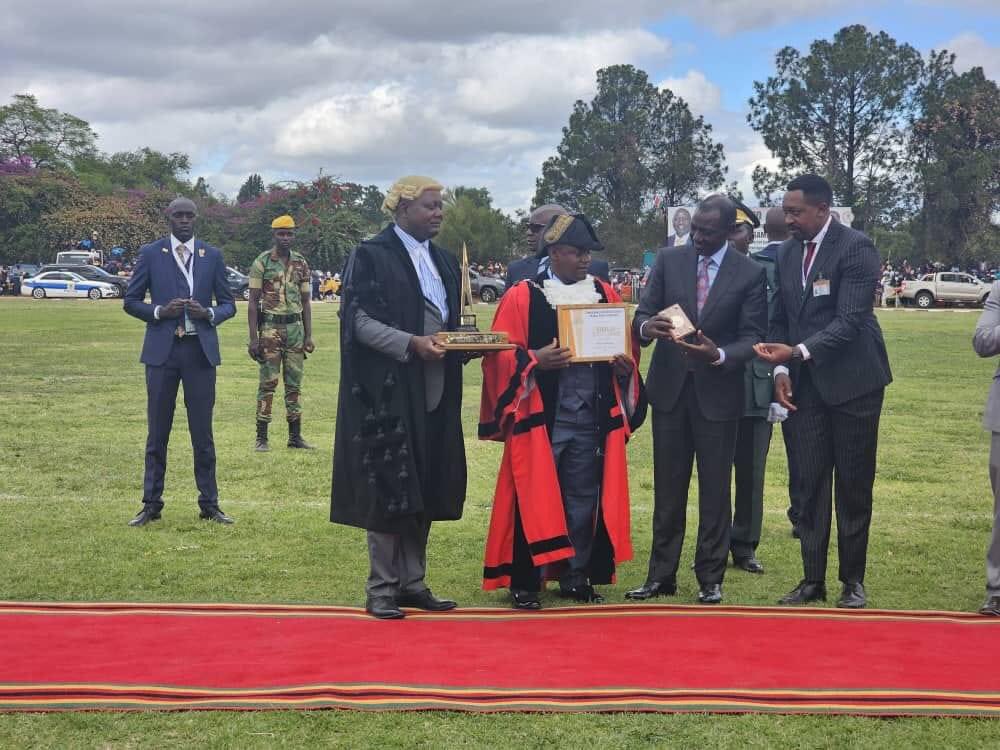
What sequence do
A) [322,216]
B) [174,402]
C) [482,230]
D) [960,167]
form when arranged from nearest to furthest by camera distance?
[174,402] → [322,216] → [960,167] → [482,230]

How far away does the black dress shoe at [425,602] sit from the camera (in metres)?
6.55

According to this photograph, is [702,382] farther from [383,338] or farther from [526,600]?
[383,338]

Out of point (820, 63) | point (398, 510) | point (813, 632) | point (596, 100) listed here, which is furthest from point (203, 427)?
point (596, 100)

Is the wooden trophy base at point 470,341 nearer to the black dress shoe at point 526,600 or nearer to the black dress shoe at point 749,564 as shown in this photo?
the black dress shoe at point 526,600

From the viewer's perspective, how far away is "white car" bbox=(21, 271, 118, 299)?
2066 inches

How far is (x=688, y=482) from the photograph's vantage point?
6.94 meters

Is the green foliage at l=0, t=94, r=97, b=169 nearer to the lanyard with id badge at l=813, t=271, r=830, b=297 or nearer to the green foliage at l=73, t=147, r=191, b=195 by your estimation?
the green foliage at l=73, t=147, r=191, b=195

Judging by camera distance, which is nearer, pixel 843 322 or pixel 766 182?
pixel 843 322

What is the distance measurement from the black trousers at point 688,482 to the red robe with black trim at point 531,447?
0.84 feet

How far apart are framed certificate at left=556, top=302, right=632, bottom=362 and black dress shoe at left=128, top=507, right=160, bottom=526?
12.6 ft

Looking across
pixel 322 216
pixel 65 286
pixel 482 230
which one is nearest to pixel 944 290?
pixel 322 216

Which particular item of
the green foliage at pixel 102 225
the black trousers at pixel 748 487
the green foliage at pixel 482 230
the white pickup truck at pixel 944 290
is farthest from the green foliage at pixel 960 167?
the black trousers at pixel 748 487

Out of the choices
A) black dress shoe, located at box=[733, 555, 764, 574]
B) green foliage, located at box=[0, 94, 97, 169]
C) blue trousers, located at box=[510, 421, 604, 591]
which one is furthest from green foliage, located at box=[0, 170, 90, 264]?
blue trousers, located at box=[510, 421, 604, 591]

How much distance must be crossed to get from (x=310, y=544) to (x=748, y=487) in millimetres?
2993
